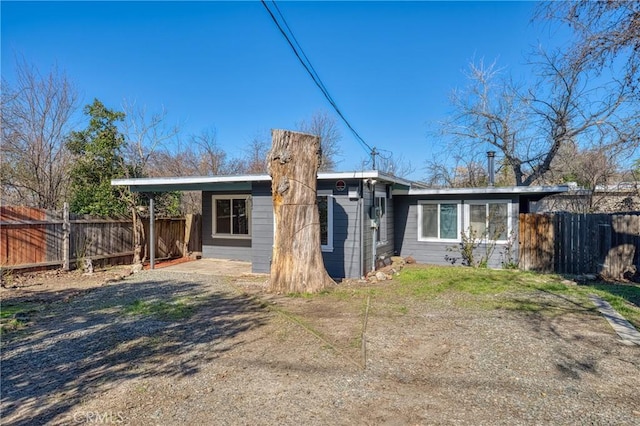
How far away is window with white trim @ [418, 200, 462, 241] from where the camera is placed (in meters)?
10.9

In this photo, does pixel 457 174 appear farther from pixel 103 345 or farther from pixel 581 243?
pixel 103 345

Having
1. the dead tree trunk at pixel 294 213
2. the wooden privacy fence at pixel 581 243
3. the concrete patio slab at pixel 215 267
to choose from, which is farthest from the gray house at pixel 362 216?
the dead tree trunk at pixel 294 213

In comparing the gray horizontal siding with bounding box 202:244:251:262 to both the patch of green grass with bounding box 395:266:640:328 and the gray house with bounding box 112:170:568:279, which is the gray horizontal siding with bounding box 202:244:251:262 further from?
the patch of green grass with bounding box 395:266:640:328

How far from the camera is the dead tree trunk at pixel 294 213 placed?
701 cm

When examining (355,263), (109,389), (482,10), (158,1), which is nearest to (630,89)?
(482,10)

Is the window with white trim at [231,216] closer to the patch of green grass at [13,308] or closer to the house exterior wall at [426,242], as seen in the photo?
the house exterior wall at [426,242]

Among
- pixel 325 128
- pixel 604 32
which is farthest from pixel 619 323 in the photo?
pixel 325 128

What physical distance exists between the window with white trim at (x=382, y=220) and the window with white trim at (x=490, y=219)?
242 cm

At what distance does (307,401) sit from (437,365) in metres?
1.50

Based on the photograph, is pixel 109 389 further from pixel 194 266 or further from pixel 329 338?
pixel 194 266

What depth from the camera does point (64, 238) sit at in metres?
9.51

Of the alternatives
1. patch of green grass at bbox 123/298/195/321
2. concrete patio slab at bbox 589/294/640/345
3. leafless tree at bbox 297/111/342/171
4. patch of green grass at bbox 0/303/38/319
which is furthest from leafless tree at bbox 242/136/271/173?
concrete patio slab at bbox 589/294/640/345

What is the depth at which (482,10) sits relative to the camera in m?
8.70

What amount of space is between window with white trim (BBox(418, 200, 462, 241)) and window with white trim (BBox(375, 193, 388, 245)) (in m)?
1.43
